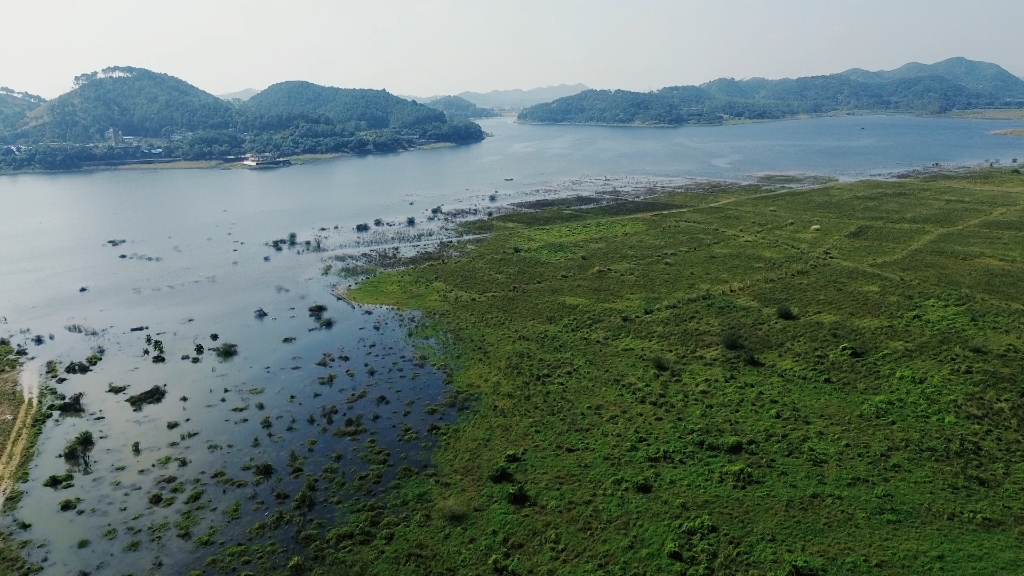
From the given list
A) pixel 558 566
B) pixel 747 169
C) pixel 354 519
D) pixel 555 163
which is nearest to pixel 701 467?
pixel 558 566

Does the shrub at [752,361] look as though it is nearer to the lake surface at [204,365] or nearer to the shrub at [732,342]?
the shrub at [732,342]

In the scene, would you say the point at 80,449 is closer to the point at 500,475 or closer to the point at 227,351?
the point at 227,351

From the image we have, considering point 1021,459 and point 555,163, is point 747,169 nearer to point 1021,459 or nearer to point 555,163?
point 555,163

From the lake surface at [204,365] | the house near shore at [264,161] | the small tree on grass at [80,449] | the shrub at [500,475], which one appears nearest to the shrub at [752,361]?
the shrub at [500,475]

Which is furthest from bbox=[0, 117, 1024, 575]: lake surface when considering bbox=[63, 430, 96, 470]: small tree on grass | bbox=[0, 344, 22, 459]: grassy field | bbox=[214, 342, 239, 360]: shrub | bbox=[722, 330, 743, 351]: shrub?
bbox=[722, 330, 743, 351]: shrub

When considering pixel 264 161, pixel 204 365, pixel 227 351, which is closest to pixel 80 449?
pixel 204 365

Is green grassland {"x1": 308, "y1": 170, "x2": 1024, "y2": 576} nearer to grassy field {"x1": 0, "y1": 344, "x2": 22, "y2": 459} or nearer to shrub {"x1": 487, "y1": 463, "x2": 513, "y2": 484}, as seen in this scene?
shrub {"x1": 487, "y1": 463, "x2": 513, "y2": 484}
